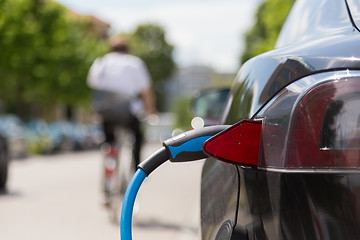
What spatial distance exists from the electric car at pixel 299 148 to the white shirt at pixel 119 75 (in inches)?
163

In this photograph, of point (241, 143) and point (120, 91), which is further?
point (120, 91)

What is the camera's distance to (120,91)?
600 cm

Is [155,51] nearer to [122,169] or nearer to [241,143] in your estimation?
[122,169]

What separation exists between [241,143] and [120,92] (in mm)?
4244

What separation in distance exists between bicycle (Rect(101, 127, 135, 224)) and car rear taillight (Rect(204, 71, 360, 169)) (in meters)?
4.29

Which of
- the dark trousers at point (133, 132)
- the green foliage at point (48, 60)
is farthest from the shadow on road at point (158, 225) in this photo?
the green foliage at point (48, 60)

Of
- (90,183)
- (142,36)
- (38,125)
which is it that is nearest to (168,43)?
(142,36)

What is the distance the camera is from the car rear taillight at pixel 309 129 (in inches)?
62.5

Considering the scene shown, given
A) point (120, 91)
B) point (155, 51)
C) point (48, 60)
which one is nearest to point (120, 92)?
point (120, 91)

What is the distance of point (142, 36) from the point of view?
72688mm

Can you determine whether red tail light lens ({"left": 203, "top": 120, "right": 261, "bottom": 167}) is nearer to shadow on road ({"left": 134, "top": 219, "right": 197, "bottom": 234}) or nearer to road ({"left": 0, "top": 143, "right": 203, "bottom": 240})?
road ({"left": 0, "top": 143, "right": 203, "bottom": 240})

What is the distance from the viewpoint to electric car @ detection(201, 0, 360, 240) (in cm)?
157

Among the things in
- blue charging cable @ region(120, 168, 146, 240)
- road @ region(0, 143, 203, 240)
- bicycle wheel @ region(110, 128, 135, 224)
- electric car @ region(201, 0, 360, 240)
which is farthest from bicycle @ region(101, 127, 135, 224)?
electric car @ region(201, 0, 360, 240)

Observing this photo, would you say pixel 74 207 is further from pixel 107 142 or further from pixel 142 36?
pixel 142 36
